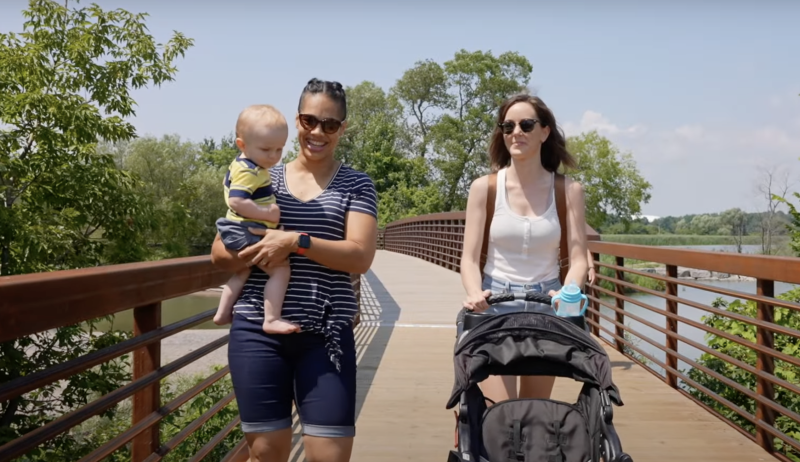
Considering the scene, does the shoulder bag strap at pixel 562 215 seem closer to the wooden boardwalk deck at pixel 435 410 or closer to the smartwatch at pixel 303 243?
the smartwatch at pixel 303 243

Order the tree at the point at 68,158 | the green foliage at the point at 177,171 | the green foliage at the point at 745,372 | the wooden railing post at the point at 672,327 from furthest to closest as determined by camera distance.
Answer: the green foliage at the point at 177,171 → the tree at the point at 68,158 → the green foliage at the point at 745,372 → the wooden railing post at the point at 672,327

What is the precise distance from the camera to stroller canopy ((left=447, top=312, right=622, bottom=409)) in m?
2.58

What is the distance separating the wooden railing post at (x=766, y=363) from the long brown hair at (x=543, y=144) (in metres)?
1.77

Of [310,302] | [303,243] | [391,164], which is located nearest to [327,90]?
[303,243]

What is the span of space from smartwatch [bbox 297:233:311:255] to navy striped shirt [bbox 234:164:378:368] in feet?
0.31

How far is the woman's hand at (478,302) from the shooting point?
114 inches

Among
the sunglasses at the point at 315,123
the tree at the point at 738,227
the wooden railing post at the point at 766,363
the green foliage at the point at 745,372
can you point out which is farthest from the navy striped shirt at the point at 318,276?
the tree at the point at 738,227

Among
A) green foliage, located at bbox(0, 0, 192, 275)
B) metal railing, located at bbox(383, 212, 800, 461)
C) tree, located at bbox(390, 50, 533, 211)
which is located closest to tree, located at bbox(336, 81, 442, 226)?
tree, located at bbox(390, 50, 533, 211)

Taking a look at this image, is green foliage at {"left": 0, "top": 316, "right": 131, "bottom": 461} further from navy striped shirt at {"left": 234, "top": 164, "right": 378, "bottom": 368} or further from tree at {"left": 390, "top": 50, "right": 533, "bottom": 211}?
tree at {"left": 390, "top": 50, "right": 533, "bottom": 211}

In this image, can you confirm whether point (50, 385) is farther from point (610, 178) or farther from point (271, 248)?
point (610, 178)

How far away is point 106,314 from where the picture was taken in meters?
2.39

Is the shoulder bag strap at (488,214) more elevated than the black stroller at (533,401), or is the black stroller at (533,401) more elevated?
the shoulder bag strap at (488,214)

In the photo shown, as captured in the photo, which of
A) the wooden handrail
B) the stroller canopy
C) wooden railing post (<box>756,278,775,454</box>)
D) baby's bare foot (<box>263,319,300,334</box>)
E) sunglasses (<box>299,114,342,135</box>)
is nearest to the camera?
the wooden handrail

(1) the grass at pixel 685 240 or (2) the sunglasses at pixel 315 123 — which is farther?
(1) the grass at pixel 685 240
